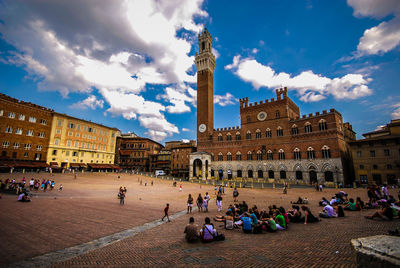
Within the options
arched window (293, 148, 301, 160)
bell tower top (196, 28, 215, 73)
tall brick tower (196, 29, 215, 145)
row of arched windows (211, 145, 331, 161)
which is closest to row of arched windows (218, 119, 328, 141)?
row of arched windows (211, 145, 331, 161)

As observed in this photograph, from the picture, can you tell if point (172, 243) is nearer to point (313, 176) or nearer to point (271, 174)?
point (313, 176)

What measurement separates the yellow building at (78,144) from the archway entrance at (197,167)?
1058 inches

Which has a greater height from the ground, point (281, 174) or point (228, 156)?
point (228, 156)

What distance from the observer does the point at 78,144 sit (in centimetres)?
5178

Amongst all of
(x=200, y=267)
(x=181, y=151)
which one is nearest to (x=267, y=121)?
(x=181, y=151)

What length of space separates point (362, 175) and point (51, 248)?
44080mm

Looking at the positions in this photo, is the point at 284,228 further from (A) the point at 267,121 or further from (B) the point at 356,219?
(A) the point at 267,121

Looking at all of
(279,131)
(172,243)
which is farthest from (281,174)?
(172,243)

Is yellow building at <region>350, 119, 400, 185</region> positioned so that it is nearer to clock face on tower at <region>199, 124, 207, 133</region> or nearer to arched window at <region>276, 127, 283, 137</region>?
arched window at <region>276, 127, 283, 137</region>

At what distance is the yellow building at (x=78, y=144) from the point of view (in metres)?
47.4

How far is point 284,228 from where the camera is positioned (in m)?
9.71

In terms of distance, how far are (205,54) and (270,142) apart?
3367 centimetres

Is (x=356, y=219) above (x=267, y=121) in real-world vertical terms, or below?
below

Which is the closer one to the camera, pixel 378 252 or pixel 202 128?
pixel 378 252
